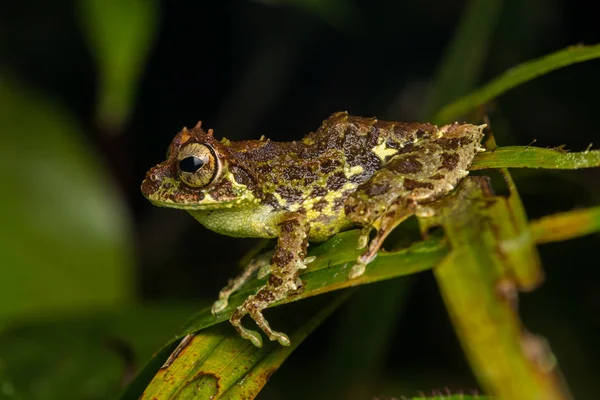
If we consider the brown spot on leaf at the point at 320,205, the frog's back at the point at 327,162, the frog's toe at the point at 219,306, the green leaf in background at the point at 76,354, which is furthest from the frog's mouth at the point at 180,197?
the green leaf in background at the point at 76,354

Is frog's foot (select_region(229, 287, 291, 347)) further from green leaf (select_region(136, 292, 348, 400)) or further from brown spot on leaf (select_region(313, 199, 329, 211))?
brown spot on leaf (select_region(313, 199, 329, 211))

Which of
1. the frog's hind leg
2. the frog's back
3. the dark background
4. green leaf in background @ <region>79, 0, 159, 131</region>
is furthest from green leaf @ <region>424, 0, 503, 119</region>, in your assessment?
green leaf in background @ <region>79, 0, 159, 131</region>

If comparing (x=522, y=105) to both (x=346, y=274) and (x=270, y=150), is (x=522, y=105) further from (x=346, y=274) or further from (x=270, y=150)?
(x=346, y=274)

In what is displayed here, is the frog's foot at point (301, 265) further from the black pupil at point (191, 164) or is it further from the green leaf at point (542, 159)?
the green leaf at point (542, 159)

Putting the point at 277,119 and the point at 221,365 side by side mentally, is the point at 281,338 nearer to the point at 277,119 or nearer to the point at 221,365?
the point at 221,365

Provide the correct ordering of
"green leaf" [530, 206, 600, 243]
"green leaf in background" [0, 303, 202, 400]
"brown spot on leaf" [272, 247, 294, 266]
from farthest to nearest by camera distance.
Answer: "green leaf in background" [0, 303, 202, 400] → "brown spot on leaf" [272, 247, 294, 266] → "green leaf" [530, 206, 600, 243]

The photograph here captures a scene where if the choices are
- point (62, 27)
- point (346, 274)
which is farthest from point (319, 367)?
point (62, 27)
